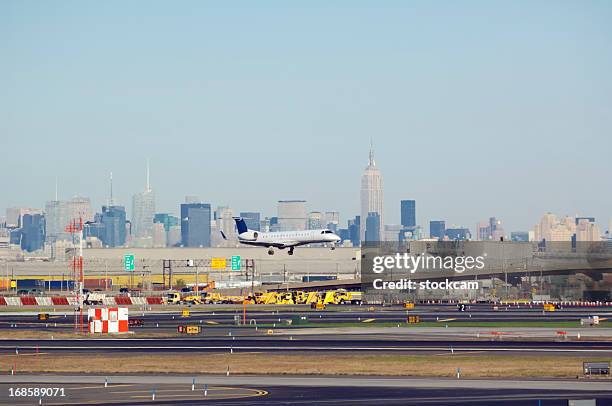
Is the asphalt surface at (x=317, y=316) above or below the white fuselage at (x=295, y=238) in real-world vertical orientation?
below

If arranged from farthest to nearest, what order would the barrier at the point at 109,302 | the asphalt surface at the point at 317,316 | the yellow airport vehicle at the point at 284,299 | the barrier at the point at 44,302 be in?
Answer: the yellow airport vehicle at the point at 284,299, the barrier at the point at 109,302, the barrier at the point at 44,302, the asphalt surface at the point at 317,316

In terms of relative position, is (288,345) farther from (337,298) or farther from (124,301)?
(337,298)

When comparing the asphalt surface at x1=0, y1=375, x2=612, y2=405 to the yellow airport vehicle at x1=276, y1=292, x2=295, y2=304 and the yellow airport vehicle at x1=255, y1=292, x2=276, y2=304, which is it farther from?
the yellow airport vehicle at x1=255, y1=292, x2=276, y2=304

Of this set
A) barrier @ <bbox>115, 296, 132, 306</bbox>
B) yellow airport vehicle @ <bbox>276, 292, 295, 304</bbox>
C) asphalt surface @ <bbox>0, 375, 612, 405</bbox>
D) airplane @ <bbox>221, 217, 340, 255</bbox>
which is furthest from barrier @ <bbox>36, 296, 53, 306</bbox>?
asphalt surface @ <bbox>0, 375, 612, 405</bbox>

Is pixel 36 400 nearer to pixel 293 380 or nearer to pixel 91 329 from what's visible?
pixel 293 380

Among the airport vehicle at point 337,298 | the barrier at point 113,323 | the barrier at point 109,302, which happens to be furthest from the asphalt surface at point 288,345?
the airport vehicle at point 337,298

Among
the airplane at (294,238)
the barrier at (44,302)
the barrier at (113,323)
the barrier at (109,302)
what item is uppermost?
the airplane at (294,238)

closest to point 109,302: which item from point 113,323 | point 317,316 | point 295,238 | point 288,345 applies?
point 295,238

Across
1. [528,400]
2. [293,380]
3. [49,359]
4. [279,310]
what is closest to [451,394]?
[528,400]

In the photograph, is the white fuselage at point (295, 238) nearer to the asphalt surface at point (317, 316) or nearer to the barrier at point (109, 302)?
the asphalt surface at point (317, 316)
